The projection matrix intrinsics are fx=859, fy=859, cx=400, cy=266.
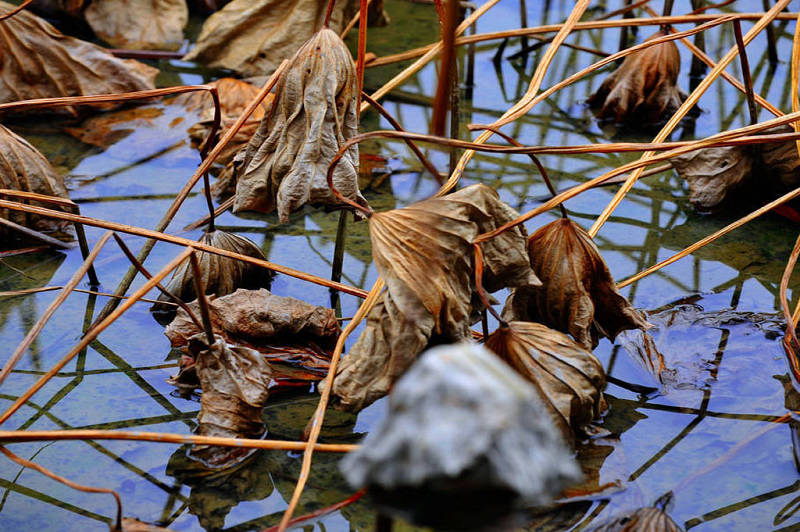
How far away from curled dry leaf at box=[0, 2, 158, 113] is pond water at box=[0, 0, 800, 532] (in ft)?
0.35

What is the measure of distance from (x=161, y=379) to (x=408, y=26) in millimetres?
1801

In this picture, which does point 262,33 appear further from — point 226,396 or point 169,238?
point 226,396

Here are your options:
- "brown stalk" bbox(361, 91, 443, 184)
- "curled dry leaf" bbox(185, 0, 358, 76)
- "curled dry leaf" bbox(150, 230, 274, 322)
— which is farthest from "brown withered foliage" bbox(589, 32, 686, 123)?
"curled dry leaf" bbox(150, 230, 274, 322)

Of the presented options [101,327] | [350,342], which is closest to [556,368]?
[350,342]

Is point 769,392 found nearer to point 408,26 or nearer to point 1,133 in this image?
point 1,133

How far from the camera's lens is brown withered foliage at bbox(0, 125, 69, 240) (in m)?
1.68

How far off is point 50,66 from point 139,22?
496 millimetres

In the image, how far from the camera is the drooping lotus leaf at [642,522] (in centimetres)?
106

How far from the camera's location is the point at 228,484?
1166 millimetres

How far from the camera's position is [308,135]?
1385 millimetres

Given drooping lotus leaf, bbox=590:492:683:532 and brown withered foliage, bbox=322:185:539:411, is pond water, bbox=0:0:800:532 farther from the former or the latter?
brown withered foliage, bbox=322:185:539:411

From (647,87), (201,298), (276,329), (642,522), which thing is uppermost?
(647,87)

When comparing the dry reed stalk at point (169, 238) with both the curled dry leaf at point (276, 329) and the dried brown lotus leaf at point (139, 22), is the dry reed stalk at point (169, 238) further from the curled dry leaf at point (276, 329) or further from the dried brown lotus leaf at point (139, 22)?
the dried brown lotus leaf at point (139, 22)

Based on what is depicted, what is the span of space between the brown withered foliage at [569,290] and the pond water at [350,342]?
116mm
